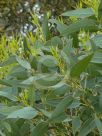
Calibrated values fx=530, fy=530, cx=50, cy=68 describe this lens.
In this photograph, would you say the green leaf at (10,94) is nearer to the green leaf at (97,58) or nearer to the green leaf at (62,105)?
the green leaf at (62,105)

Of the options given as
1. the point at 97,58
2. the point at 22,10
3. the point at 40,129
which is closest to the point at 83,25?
the point at 97,58

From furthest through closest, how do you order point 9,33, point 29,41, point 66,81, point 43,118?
point 9,33 < point 29,41 < point 43,118 < point 66,81

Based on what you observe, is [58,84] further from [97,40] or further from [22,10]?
[22,10]

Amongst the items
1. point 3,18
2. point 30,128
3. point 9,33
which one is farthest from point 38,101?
point 3,18

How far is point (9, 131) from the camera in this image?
2.16m

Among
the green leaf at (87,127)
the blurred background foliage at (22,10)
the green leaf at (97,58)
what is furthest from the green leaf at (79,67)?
the blurred background foliage at (22,10)

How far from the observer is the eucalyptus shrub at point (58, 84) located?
6.01 ft

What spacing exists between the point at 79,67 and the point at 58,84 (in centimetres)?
9

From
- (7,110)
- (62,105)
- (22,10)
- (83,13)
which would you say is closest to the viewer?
(62,105)

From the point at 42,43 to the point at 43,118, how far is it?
1.04ft

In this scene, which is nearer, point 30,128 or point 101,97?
point 101,97

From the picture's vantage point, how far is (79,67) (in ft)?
5.78

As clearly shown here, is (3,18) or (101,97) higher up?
(101,97)

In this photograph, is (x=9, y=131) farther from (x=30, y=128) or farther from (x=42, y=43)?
(x=42, y=43)
